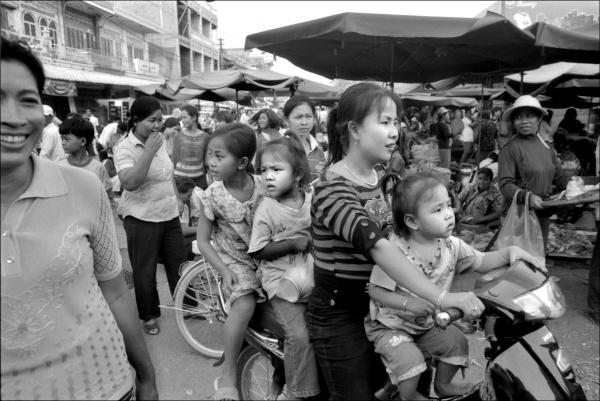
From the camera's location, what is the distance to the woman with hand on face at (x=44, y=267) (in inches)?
43.7

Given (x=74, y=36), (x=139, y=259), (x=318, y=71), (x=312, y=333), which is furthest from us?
(x=74, y=36)

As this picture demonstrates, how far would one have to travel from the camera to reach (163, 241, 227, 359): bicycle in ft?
11.5

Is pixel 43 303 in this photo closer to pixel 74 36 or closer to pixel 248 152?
pixel 248 152

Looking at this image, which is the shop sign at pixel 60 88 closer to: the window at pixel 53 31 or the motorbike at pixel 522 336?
the window at pixel 53 31

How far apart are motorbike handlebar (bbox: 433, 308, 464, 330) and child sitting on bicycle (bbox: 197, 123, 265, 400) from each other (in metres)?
1.26

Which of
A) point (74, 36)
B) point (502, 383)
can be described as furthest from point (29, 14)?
point (502, 383)

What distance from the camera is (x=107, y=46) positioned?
3253 centimetres

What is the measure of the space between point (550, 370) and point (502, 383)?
0.50 ft

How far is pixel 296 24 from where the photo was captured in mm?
4438

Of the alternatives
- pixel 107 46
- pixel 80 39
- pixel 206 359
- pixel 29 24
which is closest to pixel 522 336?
pixel 206 359

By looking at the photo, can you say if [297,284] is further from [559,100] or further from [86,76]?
[86,76]

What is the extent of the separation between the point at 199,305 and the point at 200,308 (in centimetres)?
6

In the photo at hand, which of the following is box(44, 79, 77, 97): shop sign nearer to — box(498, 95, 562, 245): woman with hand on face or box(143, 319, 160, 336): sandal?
box(143, 319, 160, 336): sandal

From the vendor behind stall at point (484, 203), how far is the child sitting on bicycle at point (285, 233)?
466 centimetres
